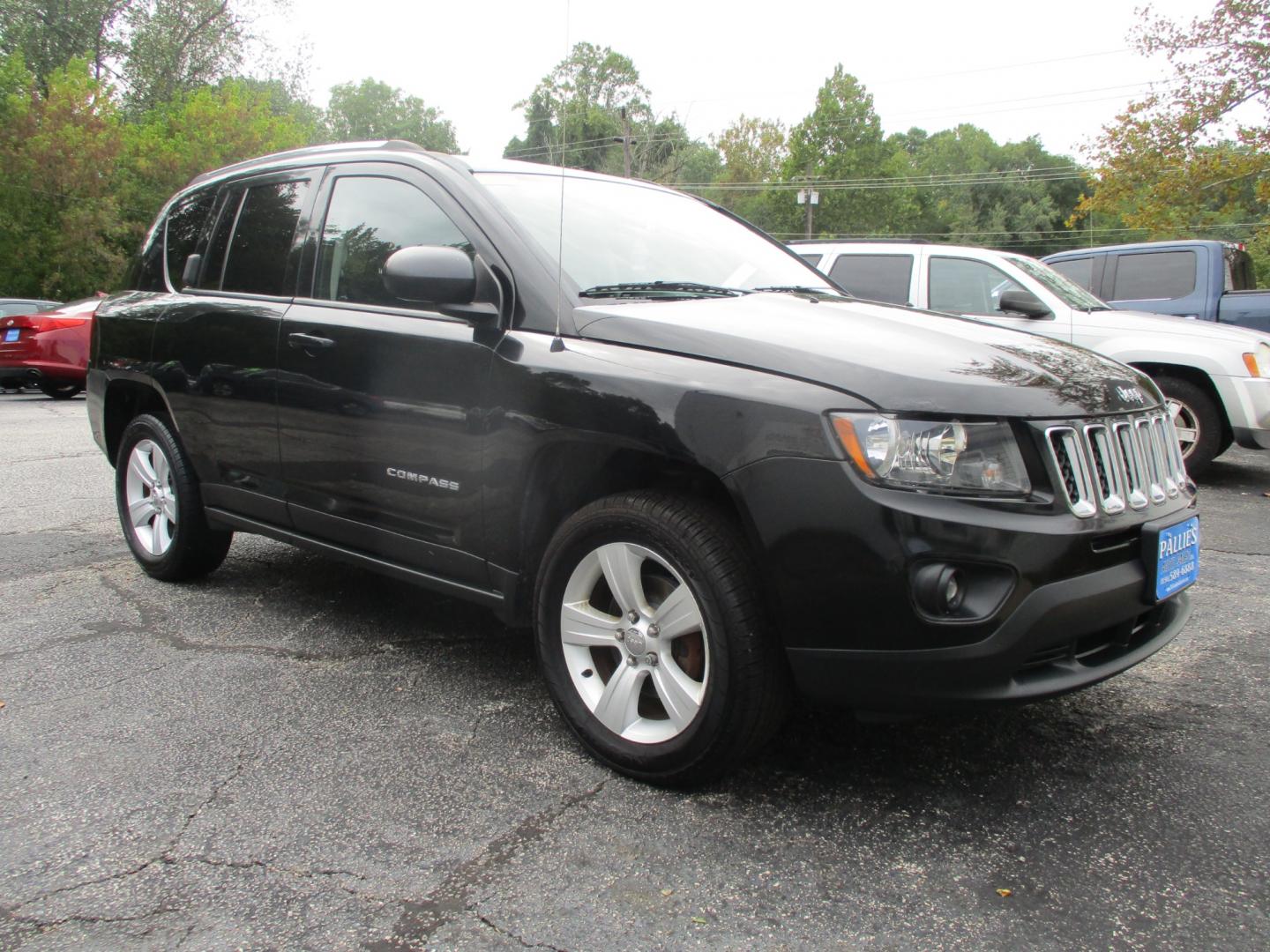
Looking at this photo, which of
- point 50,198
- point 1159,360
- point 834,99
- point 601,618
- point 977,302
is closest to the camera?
point 601,618

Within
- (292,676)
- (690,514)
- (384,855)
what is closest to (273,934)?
(384,855)

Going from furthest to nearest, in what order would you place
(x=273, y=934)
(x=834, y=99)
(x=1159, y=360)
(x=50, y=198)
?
(x=834, y=99)
(x=50, y=198)
(x=1159, y=360)
(x=273, y=934)

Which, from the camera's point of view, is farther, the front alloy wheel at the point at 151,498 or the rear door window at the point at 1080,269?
the rear door window at the point at 1080,269

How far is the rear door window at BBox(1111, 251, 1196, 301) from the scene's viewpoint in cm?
999

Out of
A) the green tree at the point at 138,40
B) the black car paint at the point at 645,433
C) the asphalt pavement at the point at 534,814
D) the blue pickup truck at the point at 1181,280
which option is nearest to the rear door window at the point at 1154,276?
the blue pickup truck at the point at 1181,280

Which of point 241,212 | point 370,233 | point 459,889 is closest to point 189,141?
point 241,212

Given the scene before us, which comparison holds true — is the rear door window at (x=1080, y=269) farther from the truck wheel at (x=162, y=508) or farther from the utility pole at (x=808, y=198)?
the utility pole at (x=808, y=198)

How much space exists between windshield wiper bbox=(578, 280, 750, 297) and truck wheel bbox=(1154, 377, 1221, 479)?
17.8 ft

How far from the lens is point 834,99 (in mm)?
61688

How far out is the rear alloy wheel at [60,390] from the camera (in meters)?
15.1

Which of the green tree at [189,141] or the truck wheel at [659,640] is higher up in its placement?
the green tree at [189,141]

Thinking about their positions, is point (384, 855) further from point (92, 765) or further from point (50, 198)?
point (50, 198)

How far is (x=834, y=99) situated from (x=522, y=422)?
2519 inches

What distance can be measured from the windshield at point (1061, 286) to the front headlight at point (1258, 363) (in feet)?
3.51
